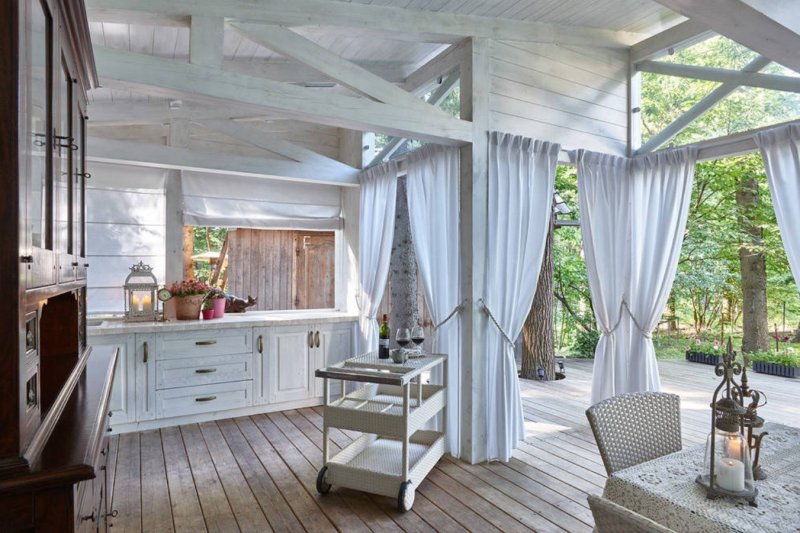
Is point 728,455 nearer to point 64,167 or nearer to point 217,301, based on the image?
point 64,167

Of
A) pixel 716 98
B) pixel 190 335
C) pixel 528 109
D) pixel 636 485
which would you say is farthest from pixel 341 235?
pixel 636 485

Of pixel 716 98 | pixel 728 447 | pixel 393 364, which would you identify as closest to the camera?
pixel 728 447

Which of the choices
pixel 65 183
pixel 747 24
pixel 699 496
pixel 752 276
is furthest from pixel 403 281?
pixel 752 276

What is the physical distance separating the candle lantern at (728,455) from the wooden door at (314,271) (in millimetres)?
4564

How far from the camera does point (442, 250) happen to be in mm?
3781

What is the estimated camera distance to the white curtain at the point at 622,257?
13.1 feet

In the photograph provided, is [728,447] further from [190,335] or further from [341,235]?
[341,235]

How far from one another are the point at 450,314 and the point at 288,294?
2.46 m

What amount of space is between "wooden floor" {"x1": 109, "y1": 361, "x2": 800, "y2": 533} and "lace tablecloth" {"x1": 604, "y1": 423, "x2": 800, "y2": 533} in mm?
1142

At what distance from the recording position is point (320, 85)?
477 cm

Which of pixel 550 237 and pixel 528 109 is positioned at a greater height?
pixel 528 109

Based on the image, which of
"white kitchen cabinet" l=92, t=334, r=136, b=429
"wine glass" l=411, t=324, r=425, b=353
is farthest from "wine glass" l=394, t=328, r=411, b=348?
"white kitchen cabinet" l=92, t=334, r=136, b=429

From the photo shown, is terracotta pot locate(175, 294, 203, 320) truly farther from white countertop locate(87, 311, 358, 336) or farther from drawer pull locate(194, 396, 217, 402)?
drawer pull locate(194, 396, 217, 402)

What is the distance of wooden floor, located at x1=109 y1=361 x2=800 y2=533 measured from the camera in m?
2.70
